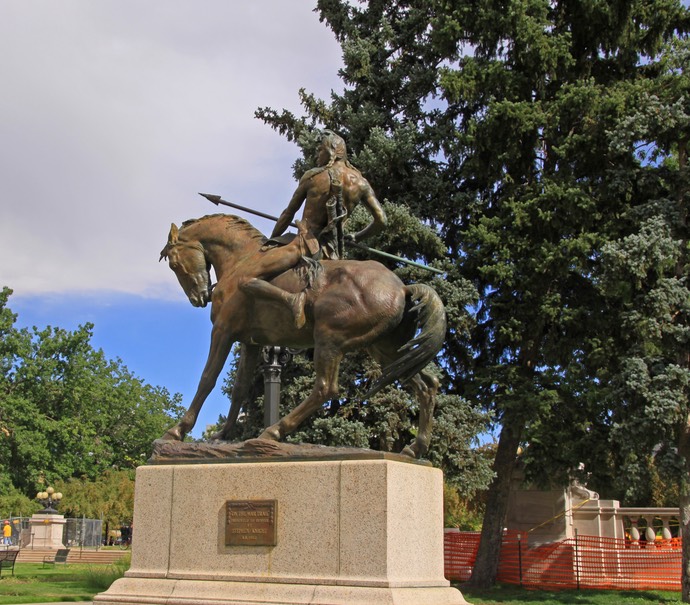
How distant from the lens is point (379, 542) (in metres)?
8.02

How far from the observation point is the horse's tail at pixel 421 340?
895 centimetres

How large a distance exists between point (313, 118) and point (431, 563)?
1822 centimetres

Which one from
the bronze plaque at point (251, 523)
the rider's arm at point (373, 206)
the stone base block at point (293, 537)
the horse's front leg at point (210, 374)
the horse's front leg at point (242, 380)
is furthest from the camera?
the horse's front leg at point (242, 380)

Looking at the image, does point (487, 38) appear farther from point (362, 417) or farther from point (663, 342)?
point (362, 417)

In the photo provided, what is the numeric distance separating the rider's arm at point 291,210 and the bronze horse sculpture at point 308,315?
0.22 m

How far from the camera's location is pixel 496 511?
21.7 m

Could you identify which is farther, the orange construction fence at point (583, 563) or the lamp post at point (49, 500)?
the lamp post at point (49, 500)

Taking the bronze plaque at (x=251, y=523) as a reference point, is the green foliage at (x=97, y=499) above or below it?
above

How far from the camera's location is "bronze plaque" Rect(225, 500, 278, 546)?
8461mm

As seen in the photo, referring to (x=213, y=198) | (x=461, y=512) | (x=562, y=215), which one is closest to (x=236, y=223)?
(x=213, y=198)

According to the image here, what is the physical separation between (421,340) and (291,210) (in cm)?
239

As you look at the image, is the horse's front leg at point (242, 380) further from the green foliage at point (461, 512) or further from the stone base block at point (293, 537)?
the green foliage at point (461, 512)

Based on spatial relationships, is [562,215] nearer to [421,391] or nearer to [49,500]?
[421,391]

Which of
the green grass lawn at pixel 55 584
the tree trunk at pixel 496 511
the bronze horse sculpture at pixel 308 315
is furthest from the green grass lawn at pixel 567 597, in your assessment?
the bronze horse sculpture at pixel 308 315
